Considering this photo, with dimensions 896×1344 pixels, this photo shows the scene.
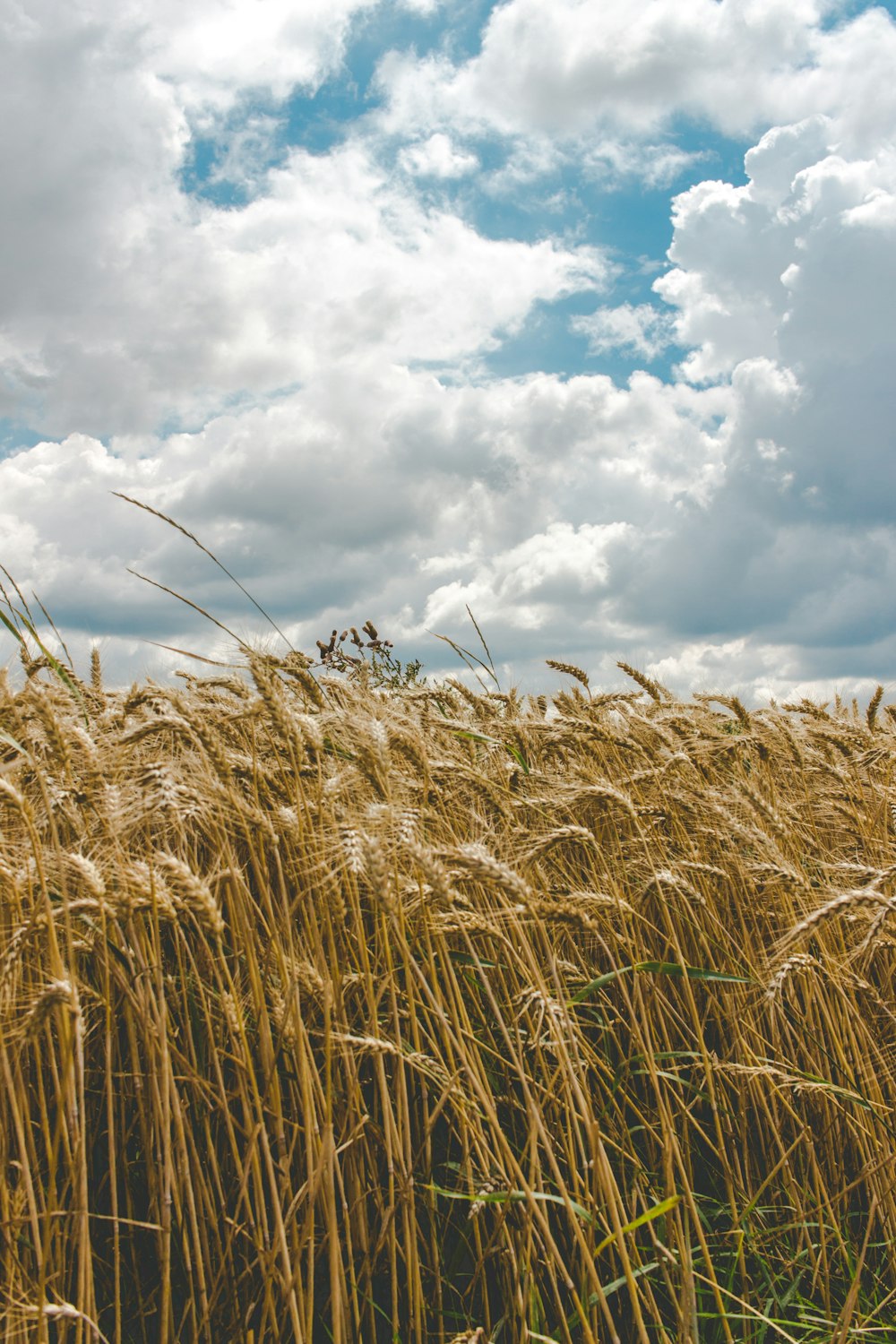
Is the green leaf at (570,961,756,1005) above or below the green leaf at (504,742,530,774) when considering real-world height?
below

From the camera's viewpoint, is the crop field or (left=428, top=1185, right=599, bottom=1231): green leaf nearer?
(left=428, top=1185, right=599, bottom=1231): green leaf

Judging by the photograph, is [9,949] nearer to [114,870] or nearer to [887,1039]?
[114,870]

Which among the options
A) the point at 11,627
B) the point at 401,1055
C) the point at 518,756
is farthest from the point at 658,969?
the point at 11,627

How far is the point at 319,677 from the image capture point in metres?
3.65

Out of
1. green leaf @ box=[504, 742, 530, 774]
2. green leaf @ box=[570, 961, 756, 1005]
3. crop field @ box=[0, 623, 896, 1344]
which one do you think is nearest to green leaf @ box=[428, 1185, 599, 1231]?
crop field @ box=[0, 623, 896, 1344]

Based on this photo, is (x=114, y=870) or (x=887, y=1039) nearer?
(x=114, y=870)

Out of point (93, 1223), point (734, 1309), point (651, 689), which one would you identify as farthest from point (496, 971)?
point (651, 689)

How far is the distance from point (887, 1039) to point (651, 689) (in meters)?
1.96

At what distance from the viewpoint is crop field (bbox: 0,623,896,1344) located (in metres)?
1.64

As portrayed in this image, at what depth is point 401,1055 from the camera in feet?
5.57

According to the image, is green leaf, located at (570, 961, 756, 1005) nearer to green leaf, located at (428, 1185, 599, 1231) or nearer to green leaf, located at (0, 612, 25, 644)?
green leaf, located at (428, 1185, 599, 1231)

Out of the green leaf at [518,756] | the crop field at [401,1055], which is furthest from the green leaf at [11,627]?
the green leaf at [518,756]

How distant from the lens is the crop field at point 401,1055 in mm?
1643

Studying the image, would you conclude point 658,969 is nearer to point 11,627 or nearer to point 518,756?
point 518,756
